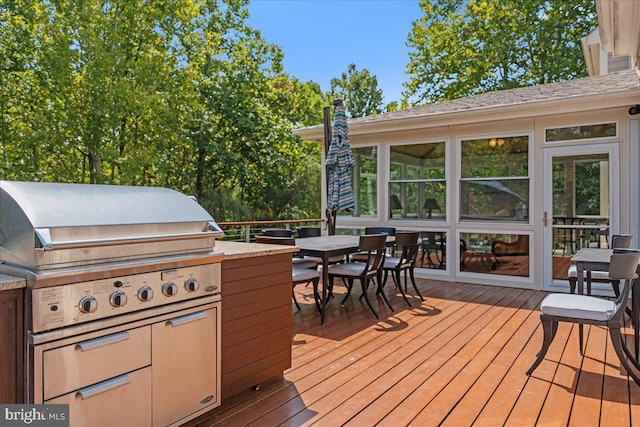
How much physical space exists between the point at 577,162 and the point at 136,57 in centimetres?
1182

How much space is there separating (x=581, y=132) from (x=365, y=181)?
3251 millimetres

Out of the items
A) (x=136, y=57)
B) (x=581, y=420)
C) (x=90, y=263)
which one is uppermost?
(x=136, y=57)

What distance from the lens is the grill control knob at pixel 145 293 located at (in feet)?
6.11

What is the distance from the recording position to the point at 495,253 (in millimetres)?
6059

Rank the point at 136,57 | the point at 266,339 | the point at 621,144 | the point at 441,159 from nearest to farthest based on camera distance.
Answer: the point at 266,339 → the point at 621,144 → the point at 441,159 → the point at 136,57

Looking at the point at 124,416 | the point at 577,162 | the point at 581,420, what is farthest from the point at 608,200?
the point at 124,416

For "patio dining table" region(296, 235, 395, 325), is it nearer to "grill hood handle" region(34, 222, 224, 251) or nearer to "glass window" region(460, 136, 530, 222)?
"grill hood handle" region(34, 222, 224, 251)

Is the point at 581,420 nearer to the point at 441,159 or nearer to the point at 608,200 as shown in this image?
the point at 608,200

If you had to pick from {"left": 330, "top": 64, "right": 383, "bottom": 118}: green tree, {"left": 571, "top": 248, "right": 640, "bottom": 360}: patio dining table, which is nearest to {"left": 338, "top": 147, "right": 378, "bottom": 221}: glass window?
{"left": 571, "top": 248, "right": 640, "bottom": 360}: patio dining table

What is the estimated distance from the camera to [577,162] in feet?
18.1

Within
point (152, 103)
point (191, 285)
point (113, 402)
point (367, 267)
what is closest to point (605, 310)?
point (367, 267)

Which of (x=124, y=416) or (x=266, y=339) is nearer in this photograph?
(x=124, y=416)

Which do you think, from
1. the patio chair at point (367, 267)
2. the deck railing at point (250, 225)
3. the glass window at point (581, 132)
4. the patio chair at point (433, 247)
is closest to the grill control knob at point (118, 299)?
the deck railing at point (250, 225)

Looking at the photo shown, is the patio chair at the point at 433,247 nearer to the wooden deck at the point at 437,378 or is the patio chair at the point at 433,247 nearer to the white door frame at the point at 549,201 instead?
the white door frame at the point at 549,201
